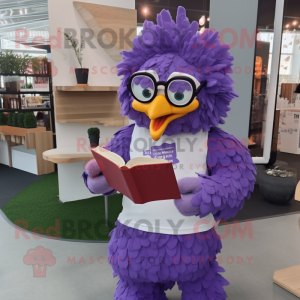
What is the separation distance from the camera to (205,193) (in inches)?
40.3

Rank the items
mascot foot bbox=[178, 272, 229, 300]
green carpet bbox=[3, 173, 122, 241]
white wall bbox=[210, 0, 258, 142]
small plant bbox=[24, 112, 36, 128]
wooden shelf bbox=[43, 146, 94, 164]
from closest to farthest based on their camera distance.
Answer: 1. mascot foot bbox=[178, 272, 229, 300]
2. white wall bbox=[210, 0, 258, 142]
3. green carpet bbox=[3, 173, 122, 241]
4. wooden shelf bbox=[43, 146, 94, 164]
5. small plant bbox=[24, 112, 36, 128]

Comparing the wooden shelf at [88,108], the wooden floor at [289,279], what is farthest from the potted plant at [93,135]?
the wooden floor at [289,279]

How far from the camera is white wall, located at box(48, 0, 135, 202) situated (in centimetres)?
263

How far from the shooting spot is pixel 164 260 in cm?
114

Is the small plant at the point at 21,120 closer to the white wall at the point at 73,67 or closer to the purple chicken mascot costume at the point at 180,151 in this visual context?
the white wall at the point at 73,67

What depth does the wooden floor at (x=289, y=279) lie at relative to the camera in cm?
172

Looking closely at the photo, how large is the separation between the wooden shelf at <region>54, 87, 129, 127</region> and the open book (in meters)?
1.84

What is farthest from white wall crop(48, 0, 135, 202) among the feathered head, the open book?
the open book

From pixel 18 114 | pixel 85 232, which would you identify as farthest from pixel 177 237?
pixel 18 114

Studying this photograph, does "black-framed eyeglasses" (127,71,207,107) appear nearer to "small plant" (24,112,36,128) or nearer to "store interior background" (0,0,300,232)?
"store interior background" (0,0,300,232)

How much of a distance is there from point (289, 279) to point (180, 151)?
1.21 m

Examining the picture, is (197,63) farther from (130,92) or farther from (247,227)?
(247,227)

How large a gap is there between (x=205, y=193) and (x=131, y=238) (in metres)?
0.38

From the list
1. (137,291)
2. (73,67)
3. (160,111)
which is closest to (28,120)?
(73,67)
